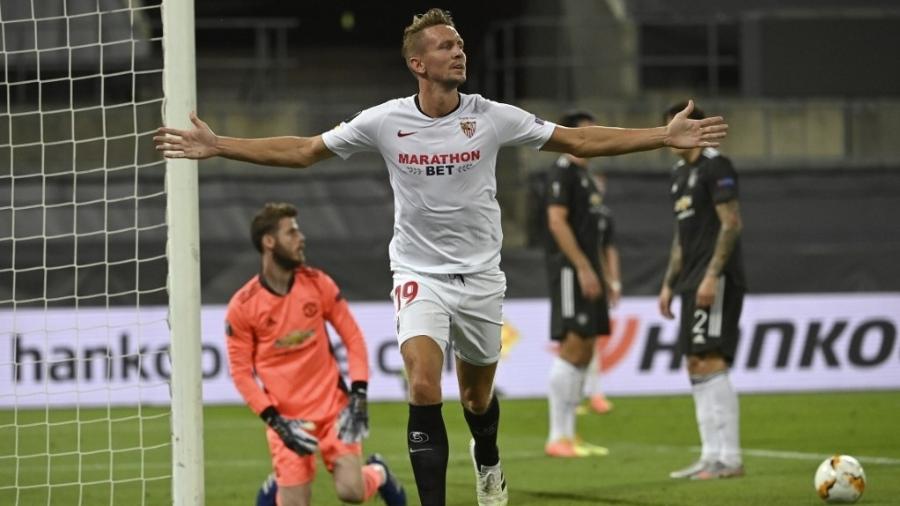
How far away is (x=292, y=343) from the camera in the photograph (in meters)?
7.60

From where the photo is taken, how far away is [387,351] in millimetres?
15273

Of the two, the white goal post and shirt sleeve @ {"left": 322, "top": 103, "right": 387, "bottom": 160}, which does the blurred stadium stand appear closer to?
the white goal post

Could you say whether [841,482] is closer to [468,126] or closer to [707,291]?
[707,291]

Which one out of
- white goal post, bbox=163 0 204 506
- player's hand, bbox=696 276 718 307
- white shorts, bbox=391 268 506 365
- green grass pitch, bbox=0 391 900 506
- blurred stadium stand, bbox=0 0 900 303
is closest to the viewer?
white shorts, bbox=391 268 506 365

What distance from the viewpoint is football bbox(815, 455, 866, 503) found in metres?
7.52

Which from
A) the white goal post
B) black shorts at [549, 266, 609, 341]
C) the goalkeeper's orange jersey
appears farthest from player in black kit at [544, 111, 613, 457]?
the white goal post

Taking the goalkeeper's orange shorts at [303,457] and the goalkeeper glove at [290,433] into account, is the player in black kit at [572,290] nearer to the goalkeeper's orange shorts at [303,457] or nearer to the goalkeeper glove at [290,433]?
the goalkeeper's orange shorts at [303,457]

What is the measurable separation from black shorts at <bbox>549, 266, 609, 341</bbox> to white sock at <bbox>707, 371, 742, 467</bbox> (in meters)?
1.56

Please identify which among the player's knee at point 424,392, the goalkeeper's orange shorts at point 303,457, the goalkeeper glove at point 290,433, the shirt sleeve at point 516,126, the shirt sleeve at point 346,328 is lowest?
the goalkeeper's orange shorts at point 303,457

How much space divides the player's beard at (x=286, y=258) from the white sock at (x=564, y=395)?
3.11 m

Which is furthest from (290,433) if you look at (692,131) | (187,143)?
(692,131)

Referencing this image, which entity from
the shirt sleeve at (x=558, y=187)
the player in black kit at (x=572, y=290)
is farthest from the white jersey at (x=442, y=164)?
the shirt sleeve at (x=558, y=187)

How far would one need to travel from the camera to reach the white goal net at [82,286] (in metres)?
10.1

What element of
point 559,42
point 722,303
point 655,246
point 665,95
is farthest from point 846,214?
point 722,303
